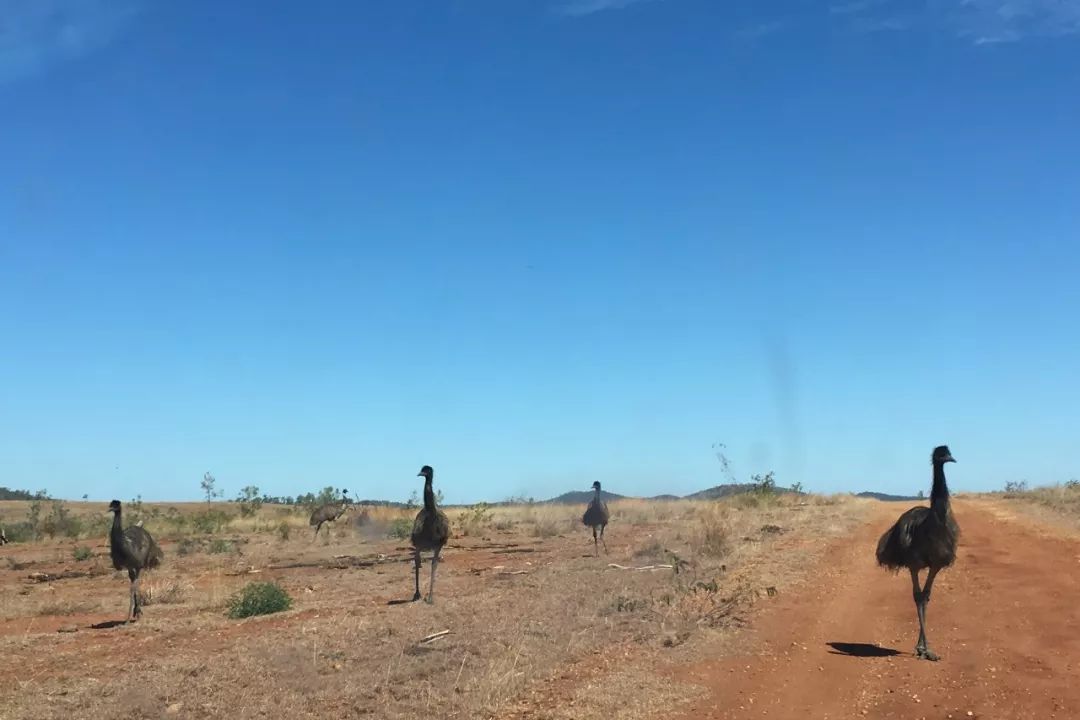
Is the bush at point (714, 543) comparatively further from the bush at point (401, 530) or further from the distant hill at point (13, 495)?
the distant hill at point (13, 495)

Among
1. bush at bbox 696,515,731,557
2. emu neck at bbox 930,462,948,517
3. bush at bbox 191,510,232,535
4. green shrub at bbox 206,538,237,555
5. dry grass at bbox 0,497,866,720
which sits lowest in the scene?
dry grass at bbox 0,497,866,720

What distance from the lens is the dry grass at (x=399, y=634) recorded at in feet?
30.1

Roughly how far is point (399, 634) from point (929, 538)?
7.14m

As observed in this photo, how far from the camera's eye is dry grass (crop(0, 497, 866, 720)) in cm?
917

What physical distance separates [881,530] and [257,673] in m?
20.7

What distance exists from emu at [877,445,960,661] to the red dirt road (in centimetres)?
86

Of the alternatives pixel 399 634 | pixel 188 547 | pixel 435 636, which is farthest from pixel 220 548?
pixel 435 636

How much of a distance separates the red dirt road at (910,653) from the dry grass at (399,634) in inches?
30.5

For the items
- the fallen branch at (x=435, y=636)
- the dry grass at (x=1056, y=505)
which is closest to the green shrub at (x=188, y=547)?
the fallen branch at (x=435, y=636)

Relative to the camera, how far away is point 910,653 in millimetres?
10414

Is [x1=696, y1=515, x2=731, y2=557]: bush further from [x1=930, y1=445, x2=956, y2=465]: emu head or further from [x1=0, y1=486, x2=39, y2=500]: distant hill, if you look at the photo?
[x1=0, y1=486, x2=39, y2=500]: distant hill

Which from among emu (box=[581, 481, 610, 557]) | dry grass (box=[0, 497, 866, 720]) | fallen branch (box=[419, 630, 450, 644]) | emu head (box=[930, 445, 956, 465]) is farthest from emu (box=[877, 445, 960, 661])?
emu (box=[581, 481, 610, 557])

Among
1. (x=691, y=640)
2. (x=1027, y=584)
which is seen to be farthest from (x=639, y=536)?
(x=691, y=640)

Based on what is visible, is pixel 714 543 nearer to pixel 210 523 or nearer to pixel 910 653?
pixel 910 653
